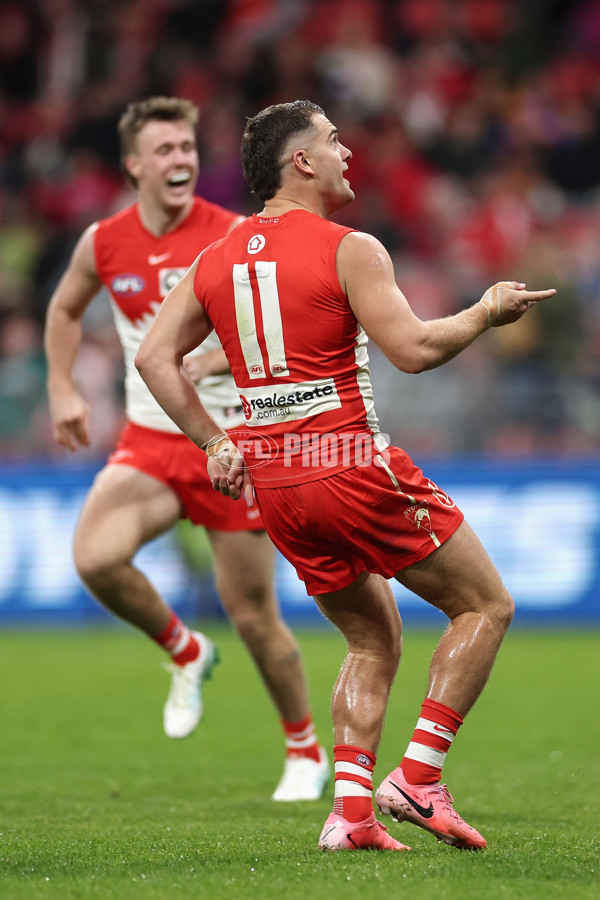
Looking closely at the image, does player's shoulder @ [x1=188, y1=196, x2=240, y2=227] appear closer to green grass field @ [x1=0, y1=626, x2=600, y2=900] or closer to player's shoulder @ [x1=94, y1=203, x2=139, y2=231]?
player's shoulder @ [x1=94, y1=203, x2=139, y2=231]

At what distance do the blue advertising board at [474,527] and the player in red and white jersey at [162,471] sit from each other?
217 inches

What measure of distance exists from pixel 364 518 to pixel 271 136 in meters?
1.30

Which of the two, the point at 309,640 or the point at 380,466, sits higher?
the point at 380,466

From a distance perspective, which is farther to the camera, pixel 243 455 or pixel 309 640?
pixel 309 640

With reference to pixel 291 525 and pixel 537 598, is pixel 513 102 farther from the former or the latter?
pixel 291 525

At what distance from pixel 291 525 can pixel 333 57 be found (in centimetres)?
1230

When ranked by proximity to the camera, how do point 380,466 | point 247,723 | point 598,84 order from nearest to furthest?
point 380,466 < point 247,723 < point 598,84

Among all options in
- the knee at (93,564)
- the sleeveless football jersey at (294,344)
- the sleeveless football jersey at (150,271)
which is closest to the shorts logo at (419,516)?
the sleeveless football jersey at (294,344)

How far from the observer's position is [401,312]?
4012mm

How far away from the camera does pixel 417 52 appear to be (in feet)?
52.2

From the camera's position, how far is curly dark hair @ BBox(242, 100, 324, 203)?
169 inches

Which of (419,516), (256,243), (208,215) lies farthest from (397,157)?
(419,516)

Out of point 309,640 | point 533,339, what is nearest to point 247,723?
point 309,640

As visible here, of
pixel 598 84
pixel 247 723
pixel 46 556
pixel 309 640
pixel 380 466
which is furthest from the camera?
pixel 598 84
